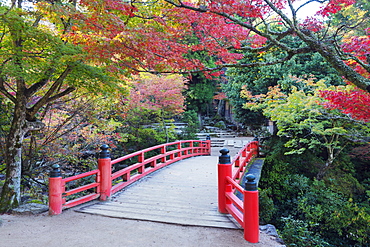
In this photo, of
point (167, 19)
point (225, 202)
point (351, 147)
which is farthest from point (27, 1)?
point (351, 147)

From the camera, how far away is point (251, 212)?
3.38 metres

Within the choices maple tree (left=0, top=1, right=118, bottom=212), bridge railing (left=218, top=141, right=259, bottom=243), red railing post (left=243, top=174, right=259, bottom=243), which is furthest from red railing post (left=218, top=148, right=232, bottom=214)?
maple tree (left=0, top=1, right=118, bottom=212)

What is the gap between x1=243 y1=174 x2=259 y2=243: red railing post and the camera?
3.37 meters

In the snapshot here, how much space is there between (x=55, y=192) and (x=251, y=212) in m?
3.37

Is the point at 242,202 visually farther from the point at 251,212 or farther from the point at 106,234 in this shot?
the point at 106,234

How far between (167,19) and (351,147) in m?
11.0

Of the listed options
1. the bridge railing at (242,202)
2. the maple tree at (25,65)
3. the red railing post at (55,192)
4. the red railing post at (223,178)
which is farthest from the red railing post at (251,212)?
the maple tree at (25,65)

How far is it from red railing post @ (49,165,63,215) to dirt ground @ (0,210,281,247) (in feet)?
0.47

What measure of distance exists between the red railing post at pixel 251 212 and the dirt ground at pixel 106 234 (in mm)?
116

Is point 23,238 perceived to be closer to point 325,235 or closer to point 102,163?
point 102,163

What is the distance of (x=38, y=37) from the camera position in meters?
4.24

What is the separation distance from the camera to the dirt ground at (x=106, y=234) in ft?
10.9

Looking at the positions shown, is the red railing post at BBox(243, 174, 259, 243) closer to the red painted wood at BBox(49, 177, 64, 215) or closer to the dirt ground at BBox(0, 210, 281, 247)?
the dirt ground at BBox(0, 210, 281, 247)

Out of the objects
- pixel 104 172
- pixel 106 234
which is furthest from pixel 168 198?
pixel 106 234
